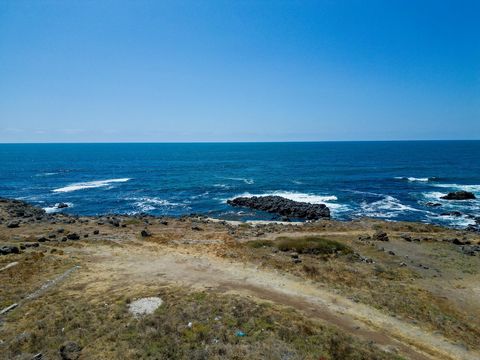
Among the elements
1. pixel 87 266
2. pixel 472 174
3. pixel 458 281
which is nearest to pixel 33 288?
pixel 87 266

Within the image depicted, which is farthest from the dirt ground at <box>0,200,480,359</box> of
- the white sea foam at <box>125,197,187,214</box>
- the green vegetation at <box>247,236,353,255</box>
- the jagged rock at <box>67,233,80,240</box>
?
the white sea foam at <box>125,197,187,214</box>

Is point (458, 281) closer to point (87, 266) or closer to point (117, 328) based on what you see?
point (117, 328)

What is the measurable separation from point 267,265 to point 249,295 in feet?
21.6

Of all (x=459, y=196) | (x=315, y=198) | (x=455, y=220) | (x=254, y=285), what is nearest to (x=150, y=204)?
(x=315, y=198)

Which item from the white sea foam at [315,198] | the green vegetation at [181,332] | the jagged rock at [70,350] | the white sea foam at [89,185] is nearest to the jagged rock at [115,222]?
the green vegetation at [181,332]

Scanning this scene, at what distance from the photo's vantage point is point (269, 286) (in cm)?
2298

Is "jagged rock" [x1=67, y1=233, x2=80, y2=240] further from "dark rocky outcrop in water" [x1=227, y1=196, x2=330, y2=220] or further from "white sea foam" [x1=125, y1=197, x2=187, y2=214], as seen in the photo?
"dark rocky outcrop in water" [x1=227, y1=196, x2=330, y2=220]

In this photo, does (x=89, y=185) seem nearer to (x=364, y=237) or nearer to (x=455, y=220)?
(x=364, y=237)

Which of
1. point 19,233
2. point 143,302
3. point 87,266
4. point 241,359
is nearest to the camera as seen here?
point 241,359

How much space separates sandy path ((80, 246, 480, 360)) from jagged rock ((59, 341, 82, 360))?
7791 mm

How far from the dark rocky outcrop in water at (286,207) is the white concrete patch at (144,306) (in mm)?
40963

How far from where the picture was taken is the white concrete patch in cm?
1834

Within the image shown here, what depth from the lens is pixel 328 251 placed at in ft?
106

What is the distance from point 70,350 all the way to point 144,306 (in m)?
4.85
